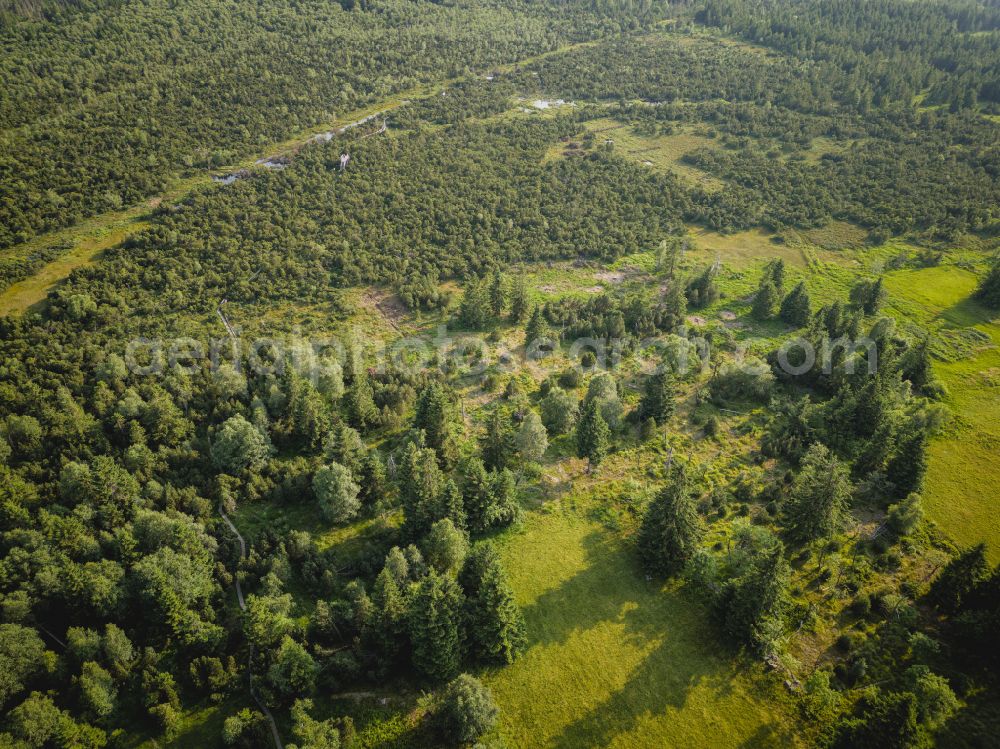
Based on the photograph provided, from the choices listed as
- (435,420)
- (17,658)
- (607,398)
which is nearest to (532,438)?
(435,420)

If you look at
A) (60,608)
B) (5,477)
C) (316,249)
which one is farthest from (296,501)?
(316,249)

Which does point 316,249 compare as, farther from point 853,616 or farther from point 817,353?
point 853,616

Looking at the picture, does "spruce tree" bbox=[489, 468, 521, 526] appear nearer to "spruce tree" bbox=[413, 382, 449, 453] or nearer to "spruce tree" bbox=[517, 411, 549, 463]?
"spruce tree" bbox=[517, 411, 549, 463]

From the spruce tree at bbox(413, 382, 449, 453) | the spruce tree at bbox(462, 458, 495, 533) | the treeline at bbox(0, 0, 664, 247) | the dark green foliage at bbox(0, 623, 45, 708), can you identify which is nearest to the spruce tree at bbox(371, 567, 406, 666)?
the spruce tree at bbox(462, 458, 495, 533)

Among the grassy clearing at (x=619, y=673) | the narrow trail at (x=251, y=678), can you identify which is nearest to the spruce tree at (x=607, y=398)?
the grassy clearing at (x=619, y=673)

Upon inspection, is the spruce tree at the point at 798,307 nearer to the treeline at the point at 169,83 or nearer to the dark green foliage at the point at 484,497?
the dark green foliage at the point at 484,497
